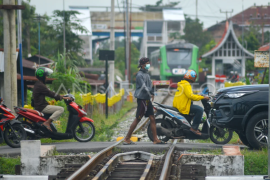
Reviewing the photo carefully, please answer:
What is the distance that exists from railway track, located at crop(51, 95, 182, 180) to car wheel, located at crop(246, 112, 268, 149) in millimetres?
1506

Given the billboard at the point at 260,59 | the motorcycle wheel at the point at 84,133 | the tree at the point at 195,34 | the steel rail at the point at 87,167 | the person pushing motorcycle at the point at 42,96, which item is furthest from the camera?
the tree at the point at 195,34

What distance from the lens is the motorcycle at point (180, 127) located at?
927cm

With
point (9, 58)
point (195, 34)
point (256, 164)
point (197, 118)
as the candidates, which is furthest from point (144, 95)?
point (195, 34)

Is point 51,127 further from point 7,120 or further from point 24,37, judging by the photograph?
point 24,37

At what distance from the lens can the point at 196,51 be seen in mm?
32531

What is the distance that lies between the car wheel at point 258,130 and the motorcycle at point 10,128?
4616 millimetres

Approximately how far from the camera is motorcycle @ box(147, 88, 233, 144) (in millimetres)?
9266

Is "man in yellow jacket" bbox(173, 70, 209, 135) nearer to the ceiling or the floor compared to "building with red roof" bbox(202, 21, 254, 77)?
nearer to the floor

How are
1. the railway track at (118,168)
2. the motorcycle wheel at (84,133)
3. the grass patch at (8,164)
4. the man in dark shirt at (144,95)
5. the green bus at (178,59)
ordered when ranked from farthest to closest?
the green bus at (178,59) → the motorcycle wheel at (84,133) → the man in dark shirt at (144,95) → the grass patch at (8,164) → the railway track at (118,168)

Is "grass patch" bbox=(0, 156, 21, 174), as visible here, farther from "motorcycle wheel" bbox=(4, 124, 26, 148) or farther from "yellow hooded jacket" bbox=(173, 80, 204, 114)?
"yellow hooded jacket" bbox=(173, 80, 204, 114)

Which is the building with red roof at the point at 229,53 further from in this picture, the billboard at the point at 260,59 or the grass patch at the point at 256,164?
the grass patch at the point at 256,164

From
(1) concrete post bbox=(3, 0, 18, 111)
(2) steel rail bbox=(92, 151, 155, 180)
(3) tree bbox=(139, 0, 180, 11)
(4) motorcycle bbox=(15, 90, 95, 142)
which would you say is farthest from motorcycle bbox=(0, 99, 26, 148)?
(3) tree bbox=(139, 0, 180, 11)

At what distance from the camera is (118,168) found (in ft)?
22.8

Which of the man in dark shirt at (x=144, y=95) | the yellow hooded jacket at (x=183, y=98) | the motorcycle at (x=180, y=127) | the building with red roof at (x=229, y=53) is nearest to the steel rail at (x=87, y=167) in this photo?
the man in dark shirt at (x=144, y=95)
